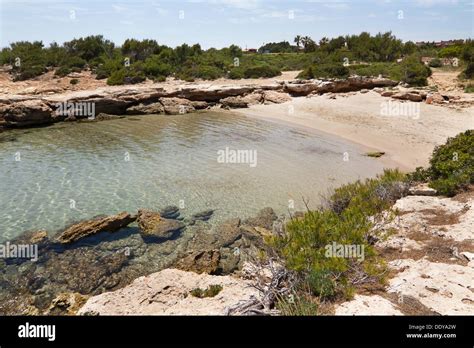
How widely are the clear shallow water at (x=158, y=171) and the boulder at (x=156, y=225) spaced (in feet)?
4.02

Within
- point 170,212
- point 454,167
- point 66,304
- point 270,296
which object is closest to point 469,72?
point 454,167

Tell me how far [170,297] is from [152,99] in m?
29.2

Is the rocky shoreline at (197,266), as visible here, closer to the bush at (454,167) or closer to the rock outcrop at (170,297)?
the rock outcrop at (170,297)

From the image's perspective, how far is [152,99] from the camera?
33156 millimetres

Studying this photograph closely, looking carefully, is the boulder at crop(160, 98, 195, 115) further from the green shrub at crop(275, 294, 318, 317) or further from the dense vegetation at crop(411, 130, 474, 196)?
the green shrub at crop(275, 294, 318, 317)

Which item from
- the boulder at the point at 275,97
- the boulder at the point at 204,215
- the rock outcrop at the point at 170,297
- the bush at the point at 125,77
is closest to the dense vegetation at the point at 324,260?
the rock outcrop at the point at 170,297

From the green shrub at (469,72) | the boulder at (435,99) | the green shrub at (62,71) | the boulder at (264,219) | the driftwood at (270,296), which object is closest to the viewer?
the driftwood at (270,296)

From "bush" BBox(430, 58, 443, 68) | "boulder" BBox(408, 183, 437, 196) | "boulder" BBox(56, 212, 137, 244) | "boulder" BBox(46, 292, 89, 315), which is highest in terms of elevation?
"bush" BBox(430, 58, 443, 68)

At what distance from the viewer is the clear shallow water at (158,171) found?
1244cm

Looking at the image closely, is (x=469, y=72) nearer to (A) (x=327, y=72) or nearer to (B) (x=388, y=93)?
(B) (x=388, y=93)

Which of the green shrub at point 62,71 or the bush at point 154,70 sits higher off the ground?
the bush at point 154,70

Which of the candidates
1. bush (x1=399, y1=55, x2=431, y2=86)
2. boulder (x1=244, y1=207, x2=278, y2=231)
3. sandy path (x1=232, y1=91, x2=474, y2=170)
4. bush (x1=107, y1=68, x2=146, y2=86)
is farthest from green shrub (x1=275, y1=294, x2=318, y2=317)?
bush (x1=107, y1=68, x2=146, y2=86)

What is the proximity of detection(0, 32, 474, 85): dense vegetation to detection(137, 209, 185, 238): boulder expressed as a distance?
3018cm

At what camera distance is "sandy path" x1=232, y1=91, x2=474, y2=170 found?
1884 cm
